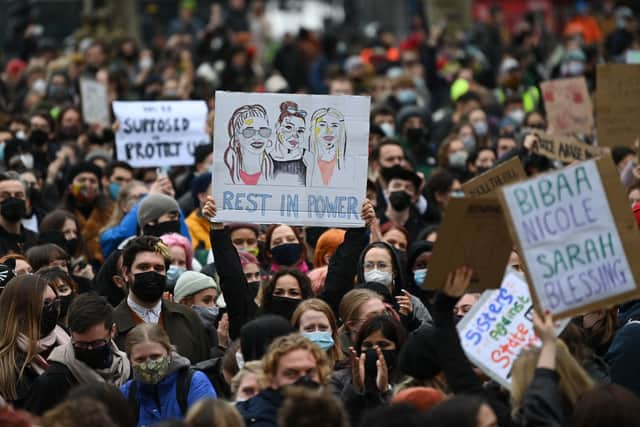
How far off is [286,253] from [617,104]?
452 cm

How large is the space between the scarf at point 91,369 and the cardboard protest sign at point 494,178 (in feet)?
6.99

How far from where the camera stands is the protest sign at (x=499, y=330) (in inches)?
329

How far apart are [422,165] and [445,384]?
8.37m

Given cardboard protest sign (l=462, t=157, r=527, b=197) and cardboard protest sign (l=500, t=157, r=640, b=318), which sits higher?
cardboard protest sign (l=462, t=157, r=527, b=197)

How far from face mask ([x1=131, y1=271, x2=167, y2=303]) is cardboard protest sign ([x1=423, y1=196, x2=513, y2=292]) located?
238 centimetres

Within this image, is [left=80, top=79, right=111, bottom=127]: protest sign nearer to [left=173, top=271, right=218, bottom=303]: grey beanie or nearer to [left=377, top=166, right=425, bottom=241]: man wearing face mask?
[left=377, top=166, right=425, bottom=241]: man wearing face mask

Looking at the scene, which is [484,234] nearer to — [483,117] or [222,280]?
[222,280]

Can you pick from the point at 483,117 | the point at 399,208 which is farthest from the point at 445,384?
the point at 483,117

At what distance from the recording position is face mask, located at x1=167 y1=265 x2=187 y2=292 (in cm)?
1117

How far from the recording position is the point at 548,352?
737 cm

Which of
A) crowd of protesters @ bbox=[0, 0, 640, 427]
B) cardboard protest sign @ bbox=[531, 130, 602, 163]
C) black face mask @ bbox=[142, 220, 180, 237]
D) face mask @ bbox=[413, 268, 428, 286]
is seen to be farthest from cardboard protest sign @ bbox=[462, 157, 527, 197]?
cardboard protest sign @ bbox=[531, 130, 602, 163]

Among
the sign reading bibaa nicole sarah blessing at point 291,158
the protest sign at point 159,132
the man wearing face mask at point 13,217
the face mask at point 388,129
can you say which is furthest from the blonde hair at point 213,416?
the face mask at point 388,129

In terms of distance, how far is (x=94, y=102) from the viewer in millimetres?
17953

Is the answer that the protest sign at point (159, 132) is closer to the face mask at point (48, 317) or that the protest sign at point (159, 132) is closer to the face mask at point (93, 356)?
the face mask at point (48, 317)
